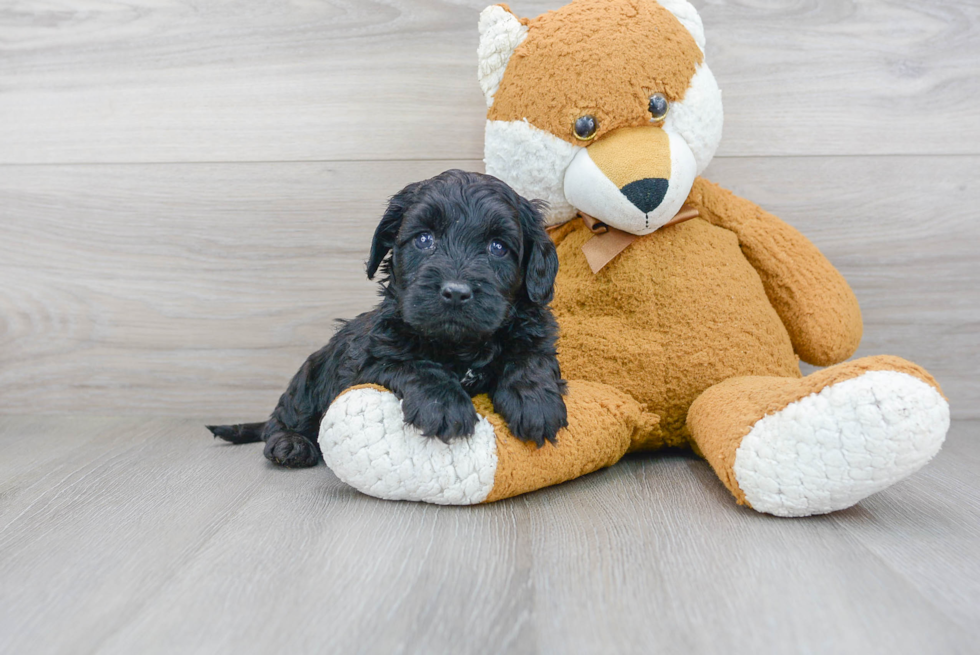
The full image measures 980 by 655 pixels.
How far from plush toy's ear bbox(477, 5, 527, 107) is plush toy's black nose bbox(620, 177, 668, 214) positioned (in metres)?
0.38

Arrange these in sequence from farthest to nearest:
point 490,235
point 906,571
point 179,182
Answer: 1. point 179,182
2. point 490,235
3. point 906,571

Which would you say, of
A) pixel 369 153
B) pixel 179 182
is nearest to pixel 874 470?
pixel 369 153

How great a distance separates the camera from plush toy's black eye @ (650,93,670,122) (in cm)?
135

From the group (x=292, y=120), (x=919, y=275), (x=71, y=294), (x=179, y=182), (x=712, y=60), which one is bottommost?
(x=71, y=294)

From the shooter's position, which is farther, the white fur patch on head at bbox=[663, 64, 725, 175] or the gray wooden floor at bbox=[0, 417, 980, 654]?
the white fur patch on head at bbox=[663, 64, 725, 175]

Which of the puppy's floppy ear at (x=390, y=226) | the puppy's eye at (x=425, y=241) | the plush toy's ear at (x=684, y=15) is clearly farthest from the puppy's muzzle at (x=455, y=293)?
the plush toy's ear at (x=684, y=15)

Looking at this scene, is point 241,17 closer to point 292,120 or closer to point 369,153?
point 292,120

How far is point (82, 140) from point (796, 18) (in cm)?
189

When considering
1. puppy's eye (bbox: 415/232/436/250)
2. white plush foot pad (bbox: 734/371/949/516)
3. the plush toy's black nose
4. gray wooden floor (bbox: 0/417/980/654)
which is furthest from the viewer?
the plush toy's black nose

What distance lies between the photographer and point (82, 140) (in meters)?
1.90

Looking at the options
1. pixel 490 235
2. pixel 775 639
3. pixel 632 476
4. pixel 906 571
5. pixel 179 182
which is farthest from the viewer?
pixel 179 182

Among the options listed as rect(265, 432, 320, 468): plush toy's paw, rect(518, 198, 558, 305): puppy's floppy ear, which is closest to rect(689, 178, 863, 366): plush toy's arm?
rect(518, 198, 558, 305): puppy's floppy ear

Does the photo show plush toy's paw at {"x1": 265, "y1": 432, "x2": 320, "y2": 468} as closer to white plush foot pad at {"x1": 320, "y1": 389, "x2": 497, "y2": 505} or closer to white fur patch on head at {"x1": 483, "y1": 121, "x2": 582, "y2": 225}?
white plush foot pad at {"x1": 320, "y1": 389, "x2": 497, "y2": 505}

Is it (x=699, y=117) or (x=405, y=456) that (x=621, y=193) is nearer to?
(x=699, y=117)
